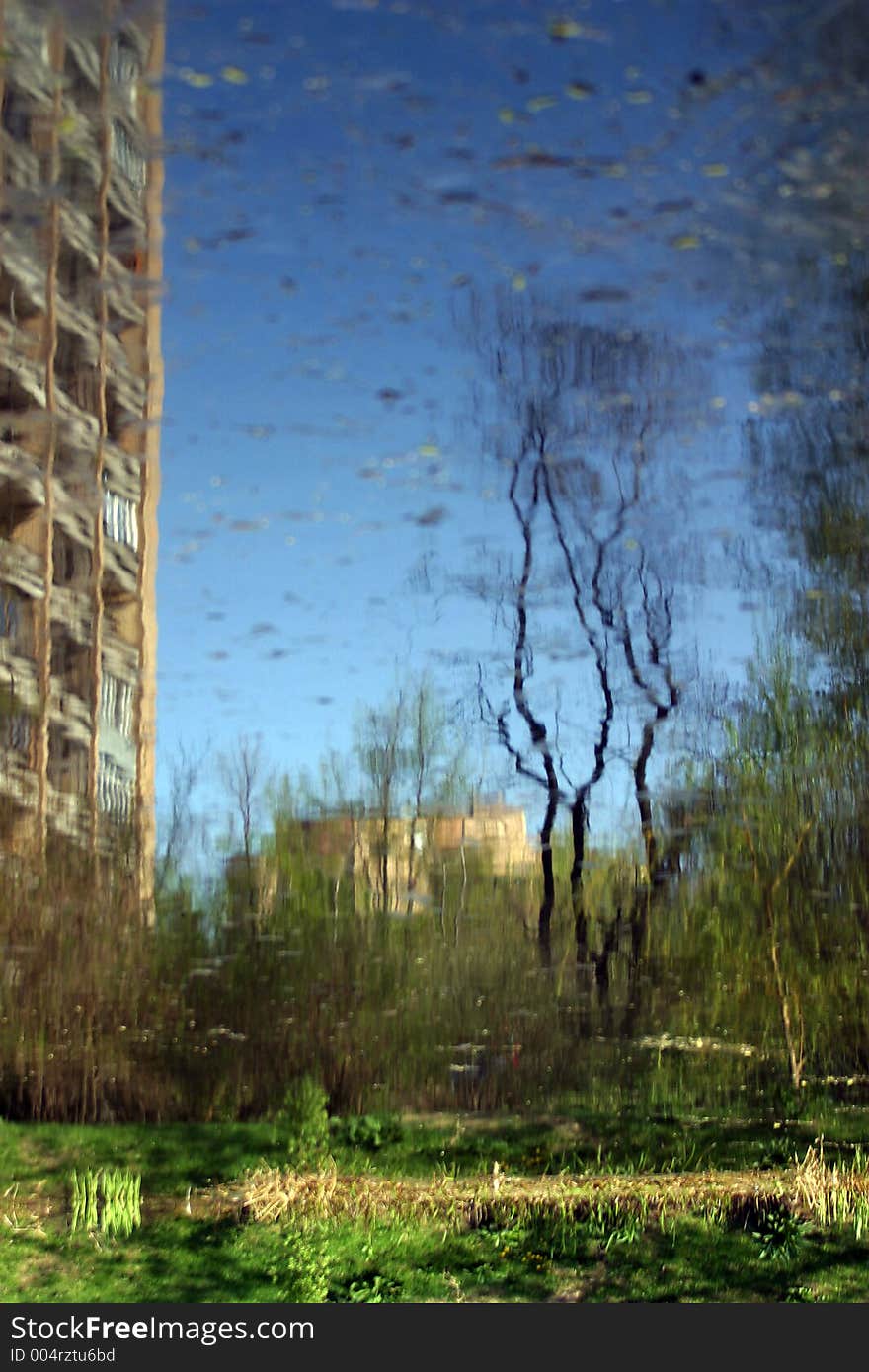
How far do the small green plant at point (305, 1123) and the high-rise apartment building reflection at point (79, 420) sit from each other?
1.73 feet

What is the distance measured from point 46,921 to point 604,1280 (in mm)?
1306

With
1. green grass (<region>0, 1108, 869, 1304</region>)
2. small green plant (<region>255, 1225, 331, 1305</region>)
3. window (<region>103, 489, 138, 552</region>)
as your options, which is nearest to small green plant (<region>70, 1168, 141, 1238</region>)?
green grass (<region>0, 1108, 869, 1304</region>)

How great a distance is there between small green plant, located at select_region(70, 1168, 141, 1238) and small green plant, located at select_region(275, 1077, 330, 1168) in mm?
298

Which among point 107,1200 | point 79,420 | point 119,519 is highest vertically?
point 79,420

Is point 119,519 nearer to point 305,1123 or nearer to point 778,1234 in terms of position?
point 305,1123

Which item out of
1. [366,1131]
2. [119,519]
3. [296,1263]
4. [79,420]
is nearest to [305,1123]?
[366,1131]

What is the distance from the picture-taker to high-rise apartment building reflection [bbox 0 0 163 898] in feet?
8.04

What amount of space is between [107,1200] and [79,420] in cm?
166

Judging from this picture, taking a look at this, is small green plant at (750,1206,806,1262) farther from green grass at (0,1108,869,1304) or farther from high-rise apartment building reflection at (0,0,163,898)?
high-rise apartment building reflection at (0,0,163,898)

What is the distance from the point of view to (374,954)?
2.46 metres

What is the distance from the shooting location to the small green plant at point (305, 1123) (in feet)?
7.62

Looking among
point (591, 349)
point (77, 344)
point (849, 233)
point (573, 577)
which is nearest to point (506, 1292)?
point (573, 577)

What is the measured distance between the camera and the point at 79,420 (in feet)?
8.70

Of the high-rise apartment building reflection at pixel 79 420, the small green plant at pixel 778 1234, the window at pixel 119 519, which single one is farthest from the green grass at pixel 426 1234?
the window at pixel 119 519
